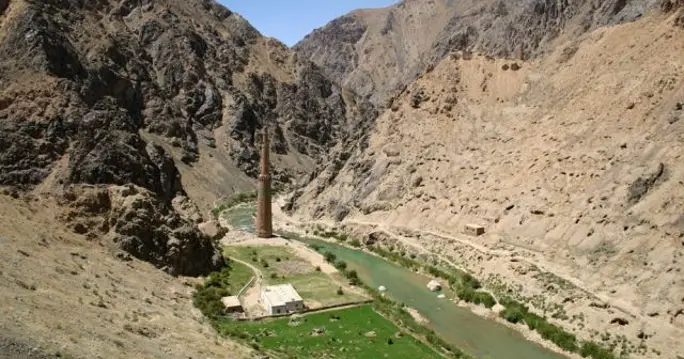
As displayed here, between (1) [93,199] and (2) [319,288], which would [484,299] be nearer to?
(2) [319,288]

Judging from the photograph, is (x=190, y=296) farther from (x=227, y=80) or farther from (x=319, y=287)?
(x=227, y=80)

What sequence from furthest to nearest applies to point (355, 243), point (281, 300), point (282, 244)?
point (355, 243)
point (282, 244)
point (281, 300)

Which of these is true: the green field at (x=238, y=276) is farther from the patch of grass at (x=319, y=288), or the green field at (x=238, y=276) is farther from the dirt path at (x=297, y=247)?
the dirt path at (x=297, y=247)

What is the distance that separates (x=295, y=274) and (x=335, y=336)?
651 inches

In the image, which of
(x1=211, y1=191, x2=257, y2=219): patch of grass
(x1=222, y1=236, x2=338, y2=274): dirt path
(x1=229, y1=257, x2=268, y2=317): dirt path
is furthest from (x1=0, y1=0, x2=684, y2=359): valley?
(x1=211, y1=191, x2=257, y2=219): patch of grass

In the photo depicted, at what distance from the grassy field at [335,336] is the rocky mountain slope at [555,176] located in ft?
38.8

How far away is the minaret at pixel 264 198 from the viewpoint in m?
72.3

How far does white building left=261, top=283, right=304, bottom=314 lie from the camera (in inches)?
1781

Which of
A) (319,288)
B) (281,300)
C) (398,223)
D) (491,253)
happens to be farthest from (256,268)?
(398,223)

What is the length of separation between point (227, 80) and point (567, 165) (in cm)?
10150

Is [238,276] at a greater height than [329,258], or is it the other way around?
[329,258]

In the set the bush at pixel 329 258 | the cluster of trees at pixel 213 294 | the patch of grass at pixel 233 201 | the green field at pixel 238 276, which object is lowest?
the patch of grass at pixel 233 201

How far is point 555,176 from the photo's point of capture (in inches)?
2424

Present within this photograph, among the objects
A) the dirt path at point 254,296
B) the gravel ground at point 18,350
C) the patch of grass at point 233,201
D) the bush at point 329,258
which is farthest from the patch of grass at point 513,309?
the patch of grass at point 233,201
